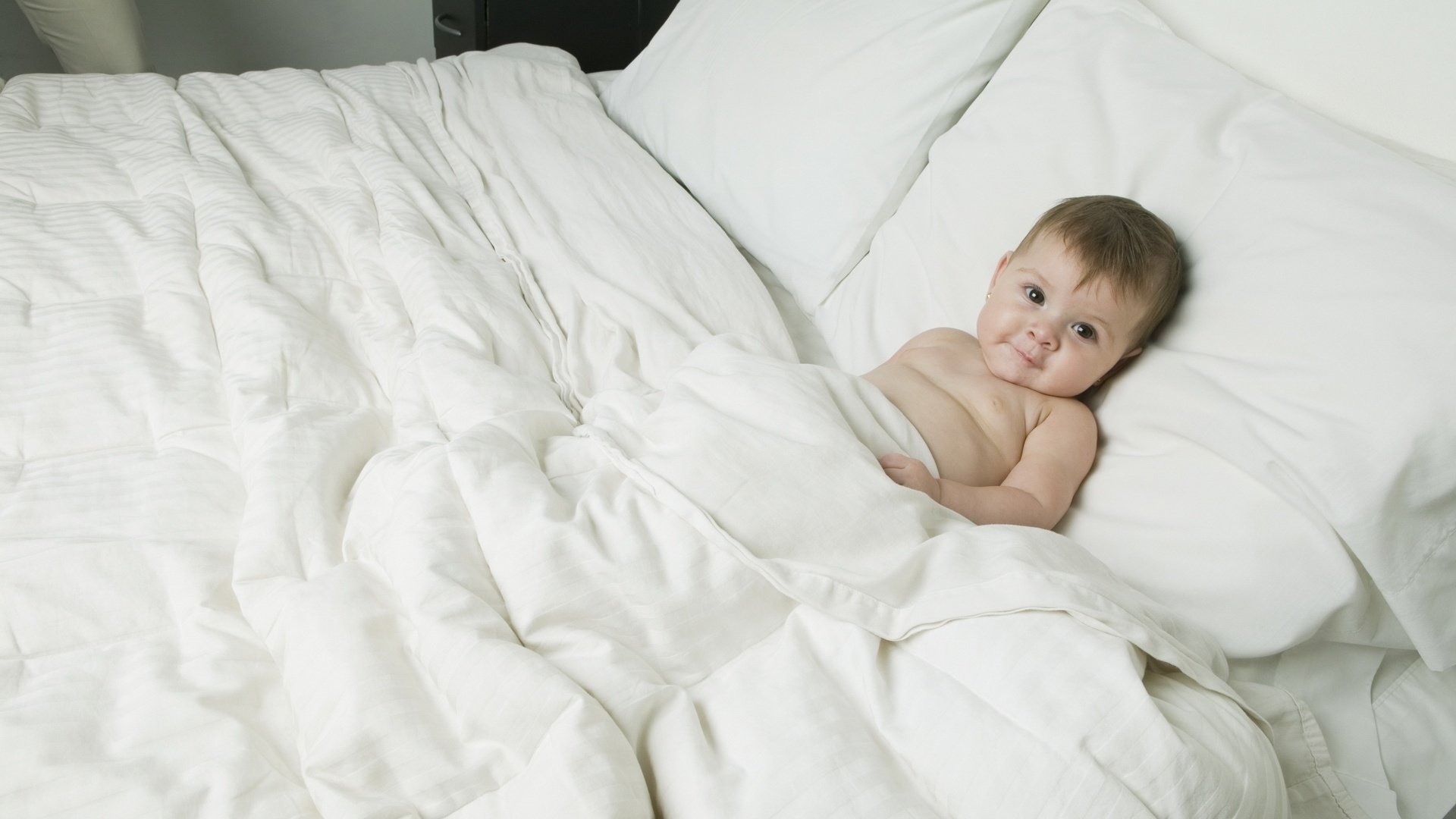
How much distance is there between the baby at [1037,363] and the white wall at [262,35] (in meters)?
2.76

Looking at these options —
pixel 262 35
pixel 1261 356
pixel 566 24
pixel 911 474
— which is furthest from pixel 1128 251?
pixel 262 35

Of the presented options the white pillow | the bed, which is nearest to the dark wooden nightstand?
the white pillow

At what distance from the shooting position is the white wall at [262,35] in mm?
2791

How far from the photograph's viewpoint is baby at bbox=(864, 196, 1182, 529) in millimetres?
931

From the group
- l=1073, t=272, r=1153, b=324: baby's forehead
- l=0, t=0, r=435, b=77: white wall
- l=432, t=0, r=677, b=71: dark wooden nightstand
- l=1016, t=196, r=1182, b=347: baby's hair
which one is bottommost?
l=0, t=0, r=435, b=77: white wall

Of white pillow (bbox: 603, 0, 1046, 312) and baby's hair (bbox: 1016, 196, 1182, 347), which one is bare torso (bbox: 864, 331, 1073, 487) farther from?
white pillow (bbox: 603, 0, 1046, 312)

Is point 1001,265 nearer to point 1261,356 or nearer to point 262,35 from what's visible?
point 1261,356

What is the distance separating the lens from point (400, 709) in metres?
0.61

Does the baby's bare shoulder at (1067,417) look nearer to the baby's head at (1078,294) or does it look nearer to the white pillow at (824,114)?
the baby's head at (1078,294)

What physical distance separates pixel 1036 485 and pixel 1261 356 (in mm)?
230

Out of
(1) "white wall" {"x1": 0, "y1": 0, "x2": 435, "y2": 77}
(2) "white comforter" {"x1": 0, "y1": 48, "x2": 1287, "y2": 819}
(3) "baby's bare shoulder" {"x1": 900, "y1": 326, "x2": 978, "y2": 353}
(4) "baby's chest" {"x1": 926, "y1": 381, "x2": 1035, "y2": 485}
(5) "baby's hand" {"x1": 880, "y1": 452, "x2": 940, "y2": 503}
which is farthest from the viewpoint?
(1) "white wall" {"x1": 0, "y1": 0, "x2": 435, "y2": 77}

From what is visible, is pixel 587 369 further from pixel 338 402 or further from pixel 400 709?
pixel 400 709

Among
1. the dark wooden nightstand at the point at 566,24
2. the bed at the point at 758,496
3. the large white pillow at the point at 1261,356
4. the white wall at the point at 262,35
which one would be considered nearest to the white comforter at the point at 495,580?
the bed at the point at 758,496

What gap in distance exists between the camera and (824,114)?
1359 mm
